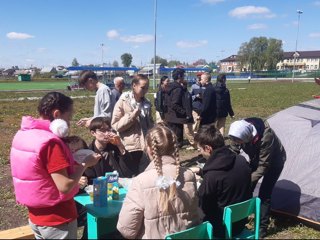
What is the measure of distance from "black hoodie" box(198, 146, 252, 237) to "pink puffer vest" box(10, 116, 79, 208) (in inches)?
46.4

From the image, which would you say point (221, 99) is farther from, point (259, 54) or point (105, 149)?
point (259, 54)

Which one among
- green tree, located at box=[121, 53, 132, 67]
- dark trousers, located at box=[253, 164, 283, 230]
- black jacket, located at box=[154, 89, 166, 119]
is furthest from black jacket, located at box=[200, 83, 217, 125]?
green tree, located at box=[121, 53, 132, 67]

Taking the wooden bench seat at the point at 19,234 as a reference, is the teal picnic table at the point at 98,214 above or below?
→ above

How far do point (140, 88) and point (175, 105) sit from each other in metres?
2.43

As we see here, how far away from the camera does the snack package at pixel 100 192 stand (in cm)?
297

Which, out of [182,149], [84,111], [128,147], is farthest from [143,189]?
[84,111]

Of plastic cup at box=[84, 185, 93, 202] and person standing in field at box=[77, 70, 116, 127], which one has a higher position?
person standing in field at box=[77, 70, 116, 127]

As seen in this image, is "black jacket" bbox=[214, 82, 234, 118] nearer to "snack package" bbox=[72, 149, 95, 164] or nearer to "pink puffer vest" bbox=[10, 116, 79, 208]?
"snack package" bbox=[72, 149, 95, 164]

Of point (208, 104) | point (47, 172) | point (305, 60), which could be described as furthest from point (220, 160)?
point (305, 60)

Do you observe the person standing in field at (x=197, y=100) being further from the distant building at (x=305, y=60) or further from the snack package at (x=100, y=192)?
the distant building at (x=305, y=60)

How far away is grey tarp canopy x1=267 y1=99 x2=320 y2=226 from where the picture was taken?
13.9 ft

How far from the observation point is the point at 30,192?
2338 millimetres

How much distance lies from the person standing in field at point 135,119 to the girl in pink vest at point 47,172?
208 cm

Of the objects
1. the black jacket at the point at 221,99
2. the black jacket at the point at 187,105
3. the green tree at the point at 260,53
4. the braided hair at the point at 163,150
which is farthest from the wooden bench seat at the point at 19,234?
the green tree at the point at 260,53
